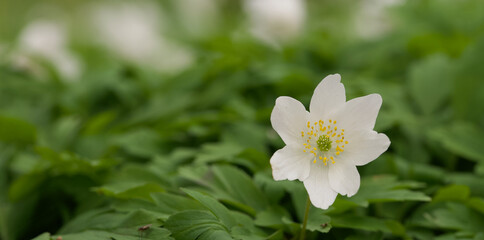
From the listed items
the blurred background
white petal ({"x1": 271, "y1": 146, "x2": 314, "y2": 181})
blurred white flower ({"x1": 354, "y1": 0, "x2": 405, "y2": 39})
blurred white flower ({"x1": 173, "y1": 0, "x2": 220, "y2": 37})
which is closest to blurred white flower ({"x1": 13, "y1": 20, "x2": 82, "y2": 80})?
the blurred background

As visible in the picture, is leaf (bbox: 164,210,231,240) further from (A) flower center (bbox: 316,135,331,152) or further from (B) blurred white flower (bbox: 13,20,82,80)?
(B) blurred white flower (bbox: 13,20,82,80)

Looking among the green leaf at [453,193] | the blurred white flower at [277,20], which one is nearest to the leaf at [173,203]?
the green leaf at [453,193]

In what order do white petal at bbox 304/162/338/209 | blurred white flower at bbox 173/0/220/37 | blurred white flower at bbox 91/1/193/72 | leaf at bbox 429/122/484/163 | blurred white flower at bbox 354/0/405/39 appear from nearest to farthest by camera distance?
white petal at bbox 304/162/338/209
leaf at bbox 429/122/484/163
blurred white flower at bbox 354/0/405/39
blurred white flower at bbox 91/1/193/72
blurred white flower at bbox 173/0/220/37

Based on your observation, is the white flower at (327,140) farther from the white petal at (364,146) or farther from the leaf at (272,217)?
the leaf at (272,217)

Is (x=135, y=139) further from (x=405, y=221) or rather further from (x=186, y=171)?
(x=405, y=221)

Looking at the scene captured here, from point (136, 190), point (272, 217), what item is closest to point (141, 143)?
point (136, 190)

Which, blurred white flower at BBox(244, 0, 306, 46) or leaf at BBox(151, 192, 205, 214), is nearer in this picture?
leaf at BBox(151, 192, 205, 214)

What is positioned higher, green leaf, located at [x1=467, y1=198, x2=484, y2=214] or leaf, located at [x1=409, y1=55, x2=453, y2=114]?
leaf, located at [x1=409, y1=55, x2=453, y2=114]

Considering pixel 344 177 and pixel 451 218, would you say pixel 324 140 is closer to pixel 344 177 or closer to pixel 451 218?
pixel 344 177

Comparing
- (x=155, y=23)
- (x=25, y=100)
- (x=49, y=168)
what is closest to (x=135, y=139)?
(x=49, y=168)

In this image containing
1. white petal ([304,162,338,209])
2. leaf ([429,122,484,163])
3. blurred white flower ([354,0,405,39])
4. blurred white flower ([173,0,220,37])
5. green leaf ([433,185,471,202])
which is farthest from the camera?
blurred white flower ([173,0,220,37])
